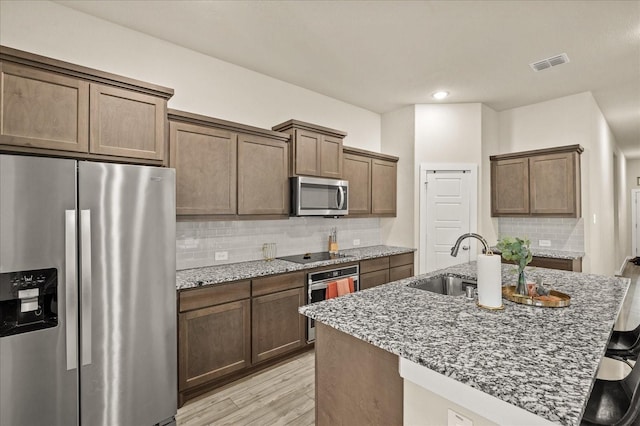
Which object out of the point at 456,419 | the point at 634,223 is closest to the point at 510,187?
the point at 456,419

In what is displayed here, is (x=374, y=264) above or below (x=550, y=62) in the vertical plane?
below

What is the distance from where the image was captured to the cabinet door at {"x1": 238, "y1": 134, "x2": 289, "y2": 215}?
3082 mm

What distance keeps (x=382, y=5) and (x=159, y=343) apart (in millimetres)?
2907

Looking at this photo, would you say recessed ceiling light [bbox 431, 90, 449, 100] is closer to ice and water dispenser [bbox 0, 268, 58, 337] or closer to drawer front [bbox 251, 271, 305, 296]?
drawer front [bbox 251, 271, 305, 296]

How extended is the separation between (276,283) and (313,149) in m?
1.55

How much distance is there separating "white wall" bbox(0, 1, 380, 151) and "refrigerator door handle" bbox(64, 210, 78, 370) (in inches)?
59.3

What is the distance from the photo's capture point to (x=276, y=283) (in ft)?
9.80

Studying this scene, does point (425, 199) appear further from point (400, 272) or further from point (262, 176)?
point (262, 176)

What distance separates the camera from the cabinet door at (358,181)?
421 cm

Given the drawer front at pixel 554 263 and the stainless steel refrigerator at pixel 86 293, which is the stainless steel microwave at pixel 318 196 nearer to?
the stainless steel refrigerator at pixel 86 293

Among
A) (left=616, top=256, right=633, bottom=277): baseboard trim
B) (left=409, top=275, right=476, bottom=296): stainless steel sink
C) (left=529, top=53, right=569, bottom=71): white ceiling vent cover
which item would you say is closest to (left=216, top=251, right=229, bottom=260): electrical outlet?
(left=409, top=275, right=476, bottom=296): stainless steel sink

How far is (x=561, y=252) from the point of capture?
4.22 meters

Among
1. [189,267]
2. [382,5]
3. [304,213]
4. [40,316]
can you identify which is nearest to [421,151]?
[304,213]

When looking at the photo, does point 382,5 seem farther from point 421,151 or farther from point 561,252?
point 561,252
